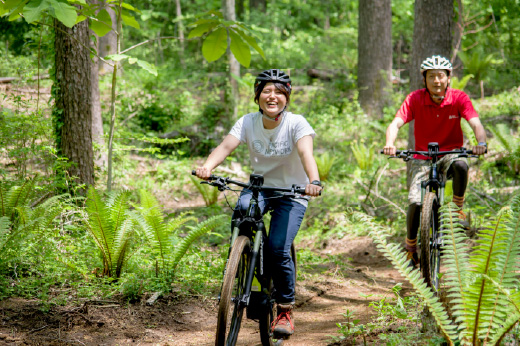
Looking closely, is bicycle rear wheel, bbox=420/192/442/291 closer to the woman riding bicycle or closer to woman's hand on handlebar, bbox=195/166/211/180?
the woman riding bicycle

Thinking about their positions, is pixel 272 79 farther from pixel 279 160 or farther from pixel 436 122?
pixel 436 122

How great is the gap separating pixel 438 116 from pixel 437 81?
1.37ft

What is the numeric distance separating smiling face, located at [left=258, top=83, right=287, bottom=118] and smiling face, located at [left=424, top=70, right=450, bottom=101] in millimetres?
2273

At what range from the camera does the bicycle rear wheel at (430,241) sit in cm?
492

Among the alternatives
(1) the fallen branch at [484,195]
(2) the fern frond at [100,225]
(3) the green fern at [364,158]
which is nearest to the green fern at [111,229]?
(2) the fern frond at [100,225]

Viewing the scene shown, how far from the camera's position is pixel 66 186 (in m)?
6.00

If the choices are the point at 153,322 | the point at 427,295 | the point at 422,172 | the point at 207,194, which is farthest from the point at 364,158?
the point at 427,295

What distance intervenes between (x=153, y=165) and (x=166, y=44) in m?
13.6

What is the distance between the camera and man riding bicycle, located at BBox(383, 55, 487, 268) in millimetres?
5406

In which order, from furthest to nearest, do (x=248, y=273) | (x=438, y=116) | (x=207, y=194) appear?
1. (x=207, y=194)
2. (x=438, y=116)
3. (x=248, y=273)

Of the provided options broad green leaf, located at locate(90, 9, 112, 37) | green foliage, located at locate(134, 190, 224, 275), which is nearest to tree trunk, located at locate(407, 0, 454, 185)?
green foliage, located at locate(134, 190, 224, 275)

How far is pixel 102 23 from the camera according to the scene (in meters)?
5.61

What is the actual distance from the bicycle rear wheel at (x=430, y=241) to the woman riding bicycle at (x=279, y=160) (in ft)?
5.06

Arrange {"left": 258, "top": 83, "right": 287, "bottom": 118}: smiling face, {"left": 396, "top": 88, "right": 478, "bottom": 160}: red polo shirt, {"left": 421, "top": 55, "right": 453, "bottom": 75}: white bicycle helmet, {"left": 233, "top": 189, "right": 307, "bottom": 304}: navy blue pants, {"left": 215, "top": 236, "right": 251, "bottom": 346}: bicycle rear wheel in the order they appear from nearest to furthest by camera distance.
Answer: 1. {"left": 215, "top": 236, "right": 251, "bottom": 346}: bicycle rear wheel
2. {"left": 233, "top": 189, "right": 307, "bottom": 304}: navy blue pants
3. {"left": 258, "top": 83, "right": 287, "bottom": 118}: smiling face
4. {"left": 421, "top": 55, "right": 453, "bottom": 75}: white bicycle helmet
5. {"left": 396, "top": 88, "right": 478, "bottom": 160}: red polo shirt
